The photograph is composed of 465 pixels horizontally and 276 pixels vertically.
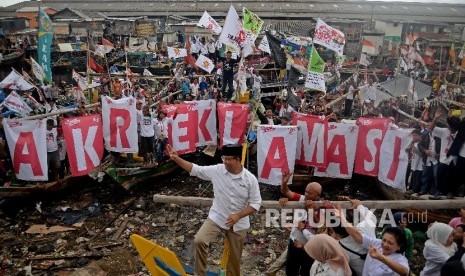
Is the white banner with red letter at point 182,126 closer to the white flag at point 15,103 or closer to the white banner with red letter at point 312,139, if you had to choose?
the white banner with red letter at point 312,139

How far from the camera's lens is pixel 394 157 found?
26.6ft

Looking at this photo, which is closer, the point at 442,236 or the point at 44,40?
the point at 442,236

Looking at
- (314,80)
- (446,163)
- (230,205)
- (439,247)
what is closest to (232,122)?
(314,80)

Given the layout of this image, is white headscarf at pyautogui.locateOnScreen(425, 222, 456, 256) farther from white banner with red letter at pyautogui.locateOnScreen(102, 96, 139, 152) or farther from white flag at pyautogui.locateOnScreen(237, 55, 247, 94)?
white flag at pyautogui.locateOnScreen(237, 55, 247, 94)

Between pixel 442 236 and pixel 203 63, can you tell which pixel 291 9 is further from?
pixel 442 236

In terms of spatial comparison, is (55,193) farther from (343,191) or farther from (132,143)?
(343,191)

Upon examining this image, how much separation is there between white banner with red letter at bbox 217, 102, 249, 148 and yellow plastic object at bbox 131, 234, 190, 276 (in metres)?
5.44

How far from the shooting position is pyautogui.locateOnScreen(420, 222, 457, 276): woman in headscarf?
3957 mm

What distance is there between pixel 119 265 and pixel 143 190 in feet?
10.8

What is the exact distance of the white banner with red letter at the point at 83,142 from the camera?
8.30 m

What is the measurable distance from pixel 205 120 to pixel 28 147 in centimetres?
430

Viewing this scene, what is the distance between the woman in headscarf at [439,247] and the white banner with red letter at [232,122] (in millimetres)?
6047

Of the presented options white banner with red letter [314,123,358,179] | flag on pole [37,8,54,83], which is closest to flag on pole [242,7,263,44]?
white banner with red letter [314,123,358,179]

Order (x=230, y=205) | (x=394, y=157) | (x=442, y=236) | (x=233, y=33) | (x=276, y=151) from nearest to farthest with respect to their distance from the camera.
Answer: (x=442, y=236), (x=230, y=205), (x=394, y=157), (x=276, y=151), (x=233, y=33)
